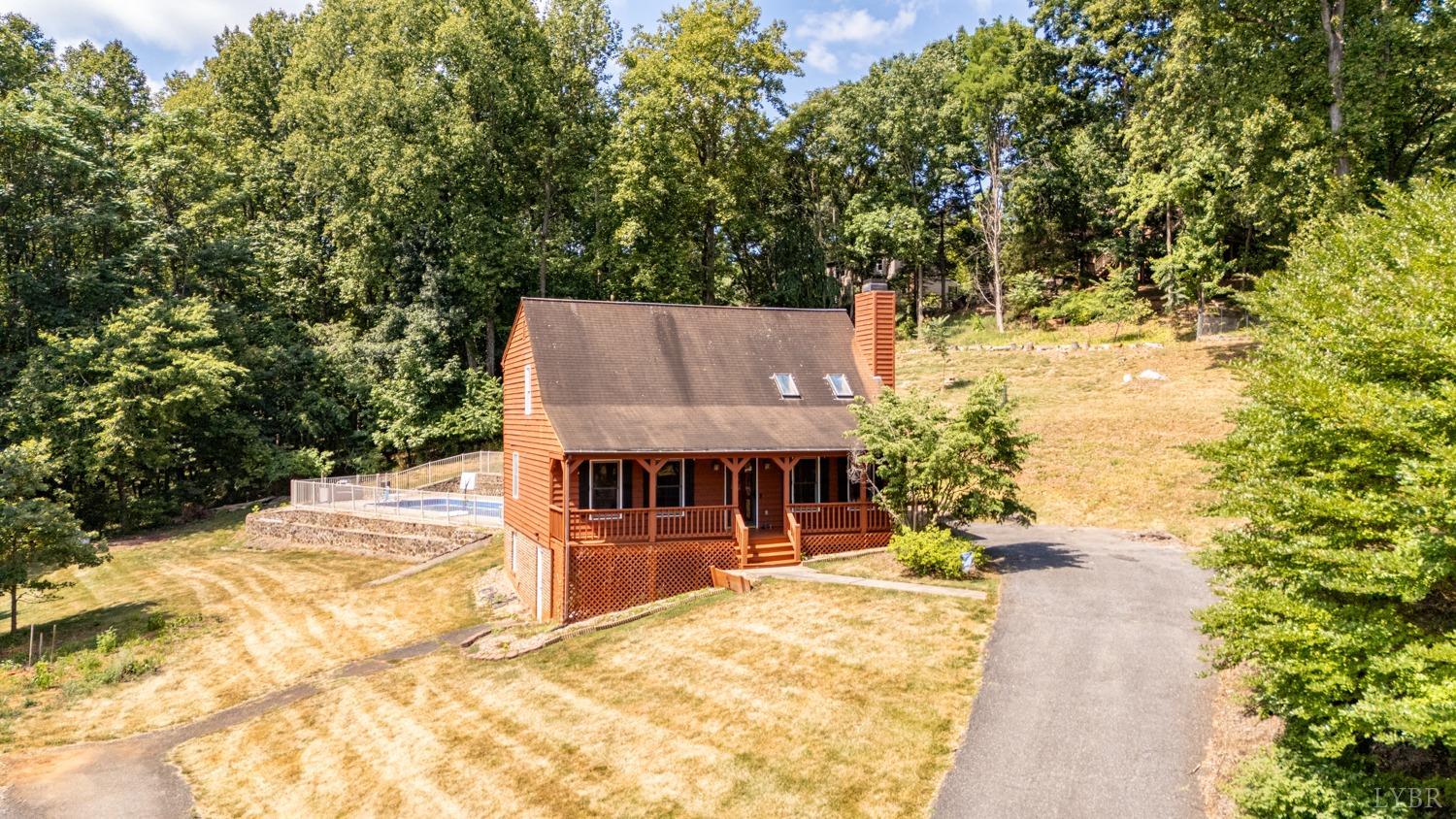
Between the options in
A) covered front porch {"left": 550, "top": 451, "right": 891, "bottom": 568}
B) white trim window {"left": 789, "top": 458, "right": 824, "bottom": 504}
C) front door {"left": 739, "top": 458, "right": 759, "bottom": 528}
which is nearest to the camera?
covered front porch {"left": 550, "top": 451, "right": 891, "bottom": 568}

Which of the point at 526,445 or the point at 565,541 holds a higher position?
the point at 526,445

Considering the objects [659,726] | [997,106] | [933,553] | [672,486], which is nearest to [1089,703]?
[933,553]

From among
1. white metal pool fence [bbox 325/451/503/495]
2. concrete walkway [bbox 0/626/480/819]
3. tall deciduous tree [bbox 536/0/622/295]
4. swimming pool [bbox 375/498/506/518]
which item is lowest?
concrete walkway [bbox 0/626/480/819]

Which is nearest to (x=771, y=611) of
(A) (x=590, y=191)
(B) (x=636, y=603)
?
(B) (x=636, y=603)

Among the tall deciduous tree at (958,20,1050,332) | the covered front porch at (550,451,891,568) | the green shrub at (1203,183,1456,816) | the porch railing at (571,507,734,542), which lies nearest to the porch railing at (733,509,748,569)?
the covered front porch at (550,451,891,568)

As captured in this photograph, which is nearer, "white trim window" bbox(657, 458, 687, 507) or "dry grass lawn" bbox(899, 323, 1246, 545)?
"white trim window" bbox(657, 458, 687, 507)

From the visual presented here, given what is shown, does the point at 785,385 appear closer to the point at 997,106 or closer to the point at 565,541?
the point at 565,541

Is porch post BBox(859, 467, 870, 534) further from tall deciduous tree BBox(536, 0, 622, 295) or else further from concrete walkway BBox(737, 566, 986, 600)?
tall deciduous tree BBox(536, 0, 622, 295)
